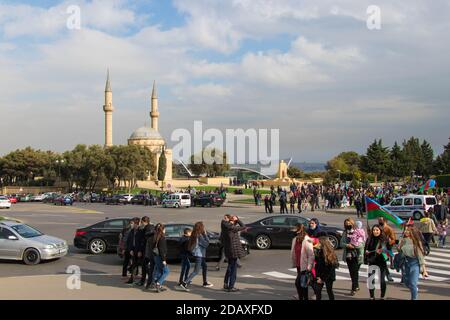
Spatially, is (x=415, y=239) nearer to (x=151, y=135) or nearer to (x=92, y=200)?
(x=92, y=200)

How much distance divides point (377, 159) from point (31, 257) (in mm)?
84127

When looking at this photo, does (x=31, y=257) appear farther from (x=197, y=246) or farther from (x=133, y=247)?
(x=197, y=246)

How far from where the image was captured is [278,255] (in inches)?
701

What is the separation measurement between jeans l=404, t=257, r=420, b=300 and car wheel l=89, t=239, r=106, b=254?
11.3m

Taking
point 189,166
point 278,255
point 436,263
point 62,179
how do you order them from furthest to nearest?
point 189,166 < point 62,179 < point 278,255 < point 436,263

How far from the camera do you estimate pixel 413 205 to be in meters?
31.8

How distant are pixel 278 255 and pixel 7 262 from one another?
8.84 m

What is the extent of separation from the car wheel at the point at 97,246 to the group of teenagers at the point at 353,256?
9211mm

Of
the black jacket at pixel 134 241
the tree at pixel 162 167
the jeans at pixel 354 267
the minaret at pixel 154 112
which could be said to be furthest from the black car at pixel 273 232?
the minaret at pixel 154 112

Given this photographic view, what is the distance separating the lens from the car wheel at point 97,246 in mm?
18297

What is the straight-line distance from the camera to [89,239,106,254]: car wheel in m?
18.3

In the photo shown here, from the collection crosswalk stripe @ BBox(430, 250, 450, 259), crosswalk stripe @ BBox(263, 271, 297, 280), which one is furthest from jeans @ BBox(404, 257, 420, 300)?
crosswalk stripe @ BBox(430, 250, 450, 259)

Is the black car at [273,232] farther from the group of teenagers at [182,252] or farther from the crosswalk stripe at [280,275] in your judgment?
the group of teenagers at [182,252]
